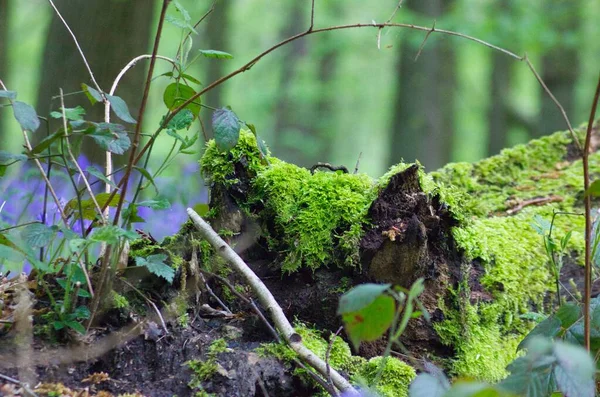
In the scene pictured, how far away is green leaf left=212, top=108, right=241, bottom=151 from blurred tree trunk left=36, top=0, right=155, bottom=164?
8.48 ft

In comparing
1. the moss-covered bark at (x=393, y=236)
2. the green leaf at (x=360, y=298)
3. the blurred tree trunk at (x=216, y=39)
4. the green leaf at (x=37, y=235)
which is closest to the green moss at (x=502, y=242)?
the moss-covered bark at (x=393, y=236)

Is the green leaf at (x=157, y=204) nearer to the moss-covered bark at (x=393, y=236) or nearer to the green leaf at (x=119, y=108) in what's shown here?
the green leaf at (x=119, y=108)

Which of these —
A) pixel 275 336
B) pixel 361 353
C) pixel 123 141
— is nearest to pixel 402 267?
pixel 361 353

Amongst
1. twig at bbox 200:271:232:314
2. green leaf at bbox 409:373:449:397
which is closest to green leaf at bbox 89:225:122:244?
twig at bbox 200:271:232:314

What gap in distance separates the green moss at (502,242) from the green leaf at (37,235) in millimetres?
1192

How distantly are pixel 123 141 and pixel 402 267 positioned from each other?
0.92 metres

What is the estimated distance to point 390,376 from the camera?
1616 millimetres

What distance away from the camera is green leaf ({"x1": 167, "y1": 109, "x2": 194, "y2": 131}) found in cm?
151

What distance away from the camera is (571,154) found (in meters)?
3.46

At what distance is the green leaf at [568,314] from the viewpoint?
147 centimetres

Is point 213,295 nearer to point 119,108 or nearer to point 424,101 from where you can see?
point 119,108

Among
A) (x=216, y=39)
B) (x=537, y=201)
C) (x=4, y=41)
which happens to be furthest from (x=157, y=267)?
(x=216, y=39)

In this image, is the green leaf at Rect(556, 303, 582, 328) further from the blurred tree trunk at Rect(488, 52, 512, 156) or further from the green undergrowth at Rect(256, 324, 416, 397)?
the blurred tree trunk at Rect(488, 52, 512, 156)

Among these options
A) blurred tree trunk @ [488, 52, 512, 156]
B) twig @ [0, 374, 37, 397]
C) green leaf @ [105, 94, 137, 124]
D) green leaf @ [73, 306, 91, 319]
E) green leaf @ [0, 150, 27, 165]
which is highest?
blurred tree trunk @ [488, 52, 512, 156]
